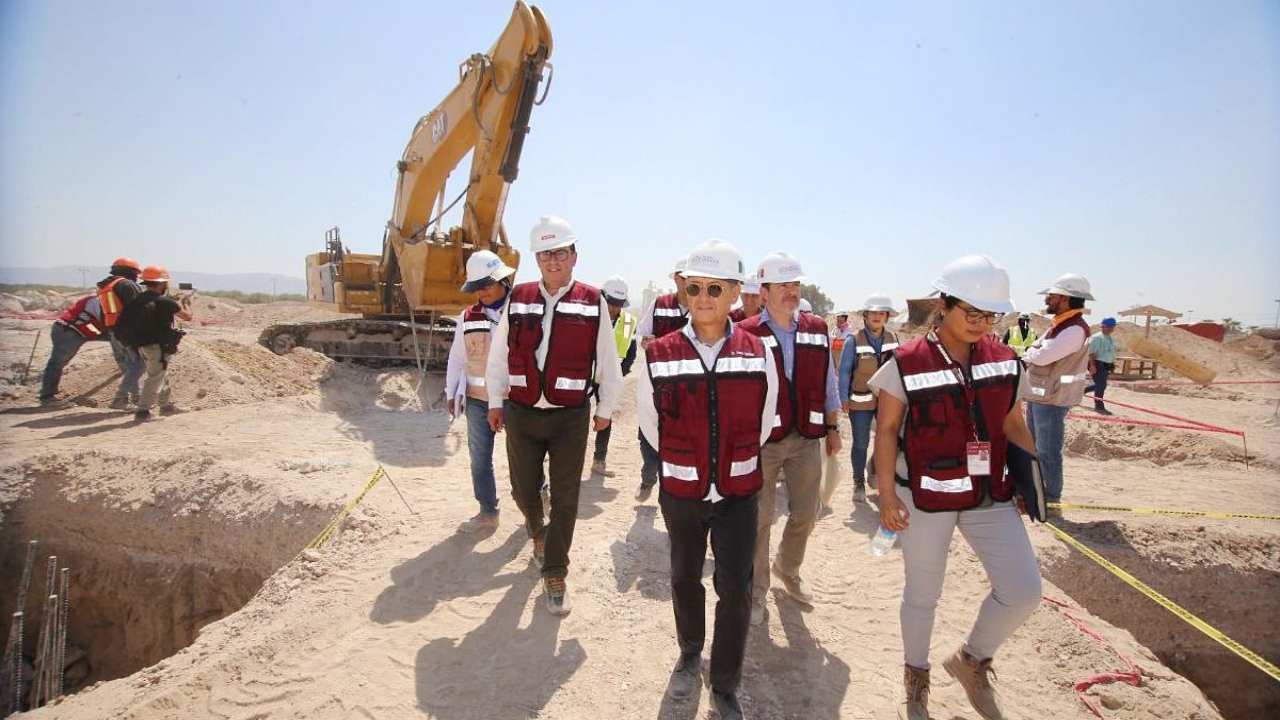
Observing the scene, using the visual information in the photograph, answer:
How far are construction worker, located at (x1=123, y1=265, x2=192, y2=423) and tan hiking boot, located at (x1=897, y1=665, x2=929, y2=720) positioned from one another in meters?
8.39

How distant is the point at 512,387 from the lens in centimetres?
335

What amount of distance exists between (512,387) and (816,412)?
1759 millimetres

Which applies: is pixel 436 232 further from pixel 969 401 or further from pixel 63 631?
pixel 969 401

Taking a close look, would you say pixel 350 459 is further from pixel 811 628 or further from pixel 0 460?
pixel 811 628

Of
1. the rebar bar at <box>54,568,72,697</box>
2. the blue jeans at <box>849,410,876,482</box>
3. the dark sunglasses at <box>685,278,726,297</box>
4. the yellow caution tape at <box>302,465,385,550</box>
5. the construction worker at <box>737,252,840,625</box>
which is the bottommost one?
the rebar bar at <box>54,568,72,697</box>

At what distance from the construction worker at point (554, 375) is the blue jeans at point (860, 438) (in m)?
2.82

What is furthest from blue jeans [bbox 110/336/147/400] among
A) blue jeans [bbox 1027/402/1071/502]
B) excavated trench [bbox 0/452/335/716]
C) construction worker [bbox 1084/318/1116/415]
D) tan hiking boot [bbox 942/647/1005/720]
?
construction worker [bbox 1084/318/1116/415]

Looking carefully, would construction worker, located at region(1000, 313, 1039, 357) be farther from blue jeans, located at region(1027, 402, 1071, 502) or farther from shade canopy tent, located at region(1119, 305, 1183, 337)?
shade canopy tent, located at region(1119, 305, 1183, 337)

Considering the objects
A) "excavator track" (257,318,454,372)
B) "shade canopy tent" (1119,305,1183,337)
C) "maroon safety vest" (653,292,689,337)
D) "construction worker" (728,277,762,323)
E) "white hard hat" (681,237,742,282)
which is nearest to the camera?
"white hard hat" (681,237,742,282)

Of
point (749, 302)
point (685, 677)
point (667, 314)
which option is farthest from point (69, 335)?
point (685, 677)

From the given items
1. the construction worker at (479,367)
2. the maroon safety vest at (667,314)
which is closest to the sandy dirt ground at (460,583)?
the construction worker at (479,367)

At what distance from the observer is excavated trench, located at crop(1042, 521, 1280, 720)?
4.59 metres

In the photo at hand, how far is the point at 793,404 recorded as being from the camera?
3.26 m

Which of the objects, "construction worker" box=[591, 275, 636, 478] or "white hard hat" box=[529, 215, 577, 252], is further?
"construction worker" box=[591, 275, 636, 478]
